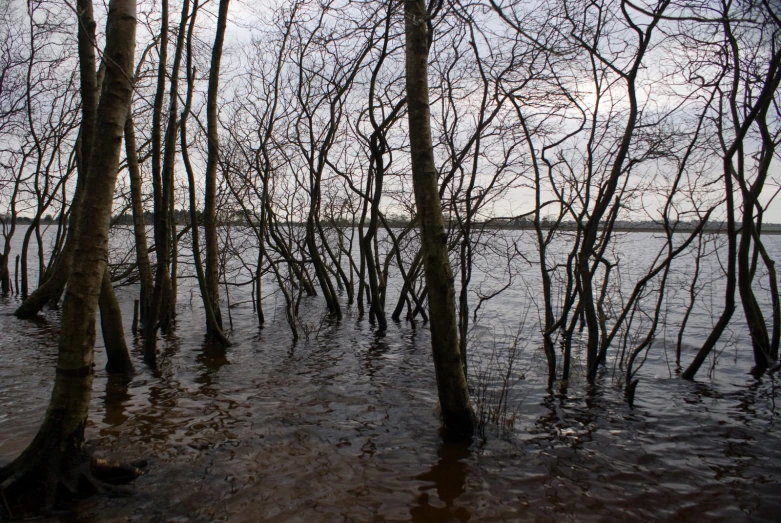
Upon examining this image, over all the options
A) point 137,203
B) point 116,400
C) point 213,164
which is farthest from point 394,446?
point 213,164

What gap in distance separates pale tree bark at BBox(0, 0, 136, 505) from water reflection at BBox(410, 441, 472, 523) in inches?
102

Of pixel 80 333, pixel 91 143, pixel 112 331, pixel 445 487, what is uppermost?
pixel 91 143

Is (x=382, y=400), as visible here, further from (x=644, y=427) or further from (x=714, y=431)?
(x=714, y=431)

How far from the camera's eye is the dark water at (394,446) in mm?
4078

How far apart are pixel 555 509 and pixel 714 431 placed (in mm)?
3089

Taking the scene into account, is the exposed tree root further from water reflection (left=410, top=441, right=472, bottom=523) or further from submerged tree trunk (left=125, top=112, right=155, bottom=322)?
submerged tree trunk (left=125, top=112, right=155, bottom=322)

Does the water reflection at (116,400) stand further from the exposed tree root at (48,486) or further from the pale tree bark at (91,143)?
the exposed tree root at (48,486)

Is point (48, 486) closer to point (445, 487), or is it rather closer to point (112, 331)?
point (445, 487)

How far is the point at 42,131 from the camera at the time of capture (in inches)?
667

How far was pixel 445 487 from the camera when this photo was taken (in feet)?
14.3

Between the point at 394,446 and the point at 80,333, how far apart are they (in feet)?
10.0

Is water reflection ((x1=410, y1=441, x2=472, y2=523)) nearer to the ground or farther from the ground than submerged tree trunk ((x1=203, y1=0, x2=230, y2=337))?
nearer to the ground

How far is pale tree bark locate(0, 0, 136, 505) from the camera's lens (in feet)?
12.1

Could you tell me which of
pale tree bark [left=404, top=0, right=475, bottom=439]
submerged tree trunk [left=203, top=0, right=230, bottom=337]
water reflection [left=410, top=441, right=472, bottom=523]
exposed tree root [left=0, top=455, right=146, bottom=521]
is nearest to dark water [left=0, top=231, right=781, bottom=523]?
water reflection [left=410, top=441, right=472, bottom=523]
